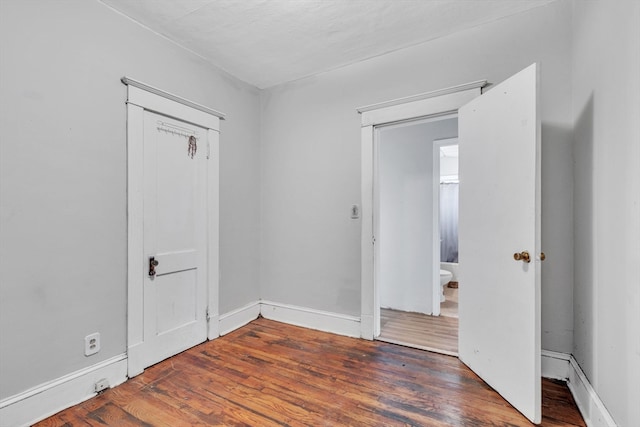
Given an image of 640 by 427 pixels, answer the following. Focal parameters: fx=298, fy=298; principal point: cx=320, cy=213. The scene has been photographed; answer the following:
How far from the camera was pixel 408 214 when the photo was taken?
3803 millimetres

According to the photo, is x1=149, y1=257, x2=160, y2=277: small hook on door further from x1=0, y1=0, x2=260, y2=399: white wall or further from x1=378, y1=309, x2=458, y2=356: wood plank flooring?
x1=378, y1=309, x2=458, y2=356: wood plank flooring

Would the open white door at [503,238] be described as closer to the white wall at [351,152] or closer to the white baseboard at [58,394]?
the white wall at [351,152]

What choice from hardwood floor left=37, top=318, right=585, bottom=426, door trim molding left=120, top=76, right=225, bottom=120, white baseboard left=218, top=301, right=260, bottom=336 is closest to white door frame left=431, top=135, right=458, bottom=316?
hardwood floor left=37, top=318, right=585, bottom=426

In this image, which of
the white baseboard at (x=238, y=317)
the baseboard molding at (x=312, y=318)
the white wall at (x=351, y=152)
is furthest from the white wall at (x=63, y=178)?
the baseboard molding at (x=312, y=318)

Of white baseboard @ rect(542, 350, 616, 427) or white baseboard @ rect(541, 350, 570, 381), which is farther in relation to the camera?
white baseboard @ rect(541, 350, 570, 381)

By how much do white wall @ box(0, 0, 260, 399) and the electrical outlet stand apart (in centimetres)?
3

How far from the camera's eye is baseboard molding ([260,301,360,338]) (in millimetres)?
2936

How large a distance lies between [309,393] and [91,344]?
1500mm

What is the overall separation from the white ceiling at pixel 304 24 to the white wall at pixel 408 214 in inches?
48.3

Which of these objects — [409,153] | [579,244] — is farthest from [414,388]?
[409,153]

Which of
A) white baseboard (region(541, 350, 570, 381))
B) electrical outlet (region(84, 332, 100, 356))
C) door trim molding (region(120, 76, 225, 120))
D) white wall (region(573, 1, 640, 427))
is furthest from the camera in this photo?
door trim molding (region(120, 76, 225, 120))

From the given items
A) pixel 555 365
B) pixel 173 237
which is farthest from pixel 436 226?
pixel 173 237

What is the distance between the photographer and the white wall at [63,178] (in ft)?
5.47

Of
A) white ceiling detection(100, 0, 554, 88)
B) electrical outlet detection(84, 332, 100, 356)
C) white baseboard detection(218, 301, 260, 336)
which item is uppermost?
white ceiling detection(100, 0, 554, 88)
